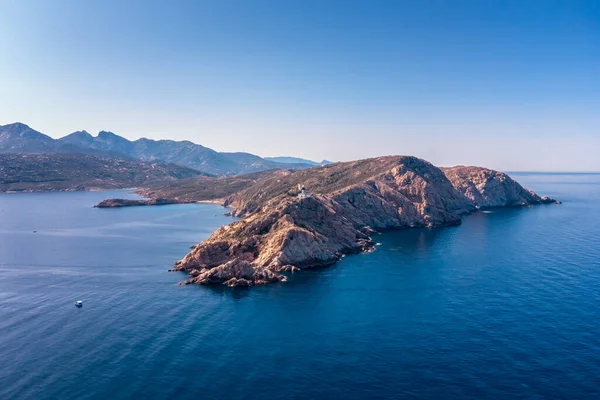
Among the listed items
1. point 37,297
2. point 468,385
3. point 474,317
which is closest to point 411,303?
point 474,317

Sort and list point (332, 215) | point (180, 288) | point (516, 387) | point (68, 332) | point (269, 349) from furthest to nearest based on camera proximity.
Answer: point (332, 215) < point (180, 288) < point (68, 332) < point (269, 349) < point (516, 387)

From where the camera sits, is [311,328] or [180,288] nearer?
[311,328]

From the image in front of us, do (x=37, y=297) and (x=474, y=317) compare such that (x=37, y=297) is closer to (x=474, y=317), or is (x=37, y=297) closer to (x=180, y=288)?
(x=180, y=288)

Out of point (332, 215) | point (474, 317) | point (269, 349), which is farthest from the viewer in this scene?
point (332, 215)

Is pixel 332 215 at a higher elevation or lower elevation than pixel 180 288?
higher

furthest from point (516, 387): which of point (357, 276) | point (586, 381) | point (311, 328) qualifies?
point (357, 276)

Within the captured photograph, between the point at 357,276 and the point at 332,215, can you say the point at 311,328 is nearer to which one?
the point at 357,276
